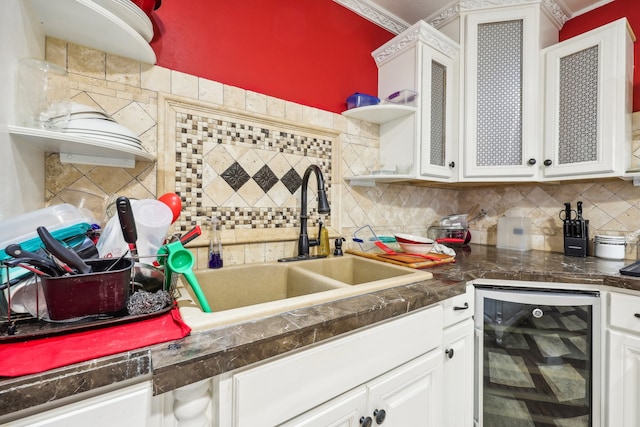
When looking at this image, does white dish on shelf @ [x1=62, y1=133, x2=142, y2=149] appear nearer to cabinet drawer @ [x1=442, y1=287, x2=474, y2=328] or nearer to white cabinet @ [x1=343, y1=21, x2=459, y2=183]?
white cabinet @ [x1=343, y1=21, x2=459, y2=183]

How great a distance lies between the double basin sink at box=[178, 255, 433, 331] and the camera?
0.78 m

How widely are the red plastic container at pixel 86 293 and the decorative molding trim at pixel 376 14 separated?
5.99 feet

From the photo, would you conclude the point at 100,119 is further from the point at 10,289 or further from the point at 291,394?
the point at 291,394

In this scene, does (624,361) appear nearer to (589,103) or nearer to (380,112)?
(589,103)

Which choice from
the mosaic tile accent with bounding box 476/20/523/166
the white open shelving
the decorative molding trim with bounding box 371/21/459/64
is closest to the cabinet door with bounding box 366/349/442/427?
the white open shelving

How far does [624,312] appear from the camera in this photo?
Answer: 3.45 ft

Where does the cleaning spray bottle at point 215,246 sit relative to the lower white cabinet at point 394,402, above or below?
above

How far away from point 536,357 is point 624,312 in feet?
1.17

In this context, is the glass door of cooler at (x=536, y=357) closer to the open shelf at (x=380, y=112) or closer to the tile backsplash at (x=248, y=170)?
the tile backsplash at (x=248, y=170)

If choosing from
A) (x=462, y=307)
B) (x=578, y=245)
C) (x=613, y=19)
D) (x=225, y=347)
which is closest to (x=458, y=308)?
(x=462, y=307)

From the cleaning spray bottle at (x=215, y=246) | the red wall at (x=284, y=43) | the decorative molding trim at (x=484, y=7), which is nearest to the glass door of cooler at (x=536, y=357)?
the cleaning spray bottle at (x=215, y=246)

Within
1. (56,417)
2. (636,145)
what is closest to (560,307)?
(636,145)

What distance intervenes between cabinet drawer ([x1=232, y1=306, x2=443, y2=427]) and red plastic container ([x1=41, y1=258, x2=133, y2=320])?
0.29m

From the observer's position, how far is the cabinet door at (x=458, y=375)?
1066 millimetres
